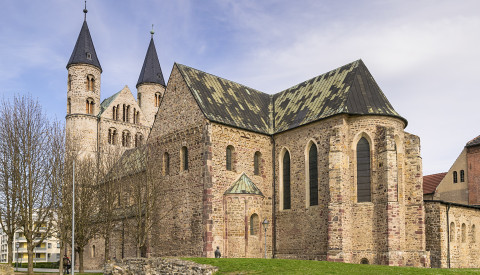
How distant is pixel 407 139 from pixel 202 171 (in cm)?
1454

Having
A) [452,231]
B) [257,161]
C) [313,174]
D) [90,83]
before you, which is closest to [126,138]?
[90,83]

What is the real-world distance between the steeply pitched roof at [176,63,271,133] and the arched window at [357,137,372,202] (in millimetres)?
8319

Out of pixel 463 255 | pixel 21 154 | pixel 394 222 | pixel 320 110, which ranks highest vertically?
pixel 320 110

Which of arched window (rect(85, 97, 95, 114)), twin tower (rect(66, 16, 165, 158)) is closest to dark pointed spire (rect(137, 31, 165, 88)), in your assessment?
twin tower (rect(66, 16, 165, 158))

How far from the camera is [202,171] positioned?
35.5 m

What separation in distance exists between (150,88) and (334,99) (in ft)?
153

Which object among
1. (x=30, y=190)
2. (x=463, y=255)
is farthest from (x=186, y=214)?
(x=463, y=255)

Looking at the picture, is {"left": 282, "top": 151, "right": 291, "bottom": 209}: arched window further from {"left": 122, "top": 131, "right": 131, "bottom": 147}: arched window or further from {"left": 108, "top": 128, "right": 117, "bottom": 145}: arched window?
{"left": 122, "top": 131, "right": 131, "bottom": 147}: arched window

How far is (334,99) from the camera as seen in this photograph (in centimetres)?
3619

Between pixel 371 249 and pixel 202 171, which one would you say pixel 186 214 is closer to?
pixel 202 171

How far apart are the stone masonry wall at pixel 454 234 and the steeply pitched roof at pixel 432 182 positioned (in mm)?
14437

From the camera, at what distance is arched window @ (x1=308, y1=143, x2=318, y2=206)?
35625 millimetres

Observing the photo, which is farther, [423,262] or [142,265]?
[423,262]

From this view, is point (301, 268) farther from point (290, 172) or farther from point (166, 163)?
point (166, 163)
